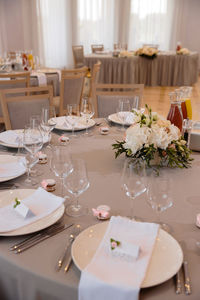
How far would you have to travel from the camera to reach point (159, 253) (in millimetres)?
930

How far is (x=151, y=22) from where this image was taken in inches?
376

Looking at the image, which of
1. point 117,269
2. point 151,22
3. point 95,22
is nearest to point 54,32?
point 95,22

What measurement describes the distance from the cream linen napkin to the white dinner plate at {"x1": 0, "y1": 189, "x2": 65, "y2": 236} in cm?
21

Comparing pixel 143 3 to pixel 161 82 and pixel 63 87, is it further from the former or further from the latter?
pixel 63 87

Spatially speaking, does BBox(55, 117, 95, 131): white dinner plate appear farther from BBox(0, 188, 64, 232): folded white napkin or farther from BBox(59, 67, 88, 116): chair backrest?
BBox(59, 67, 88, 116): chair backrest

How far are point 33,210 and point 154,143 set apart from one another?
0.60 meters

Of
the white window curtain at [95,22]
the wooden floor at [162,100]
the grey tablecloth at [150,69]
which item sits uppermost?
the white window curtain at [95,22]

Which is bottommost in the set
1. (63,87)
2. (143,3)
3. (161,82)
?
(161,82)

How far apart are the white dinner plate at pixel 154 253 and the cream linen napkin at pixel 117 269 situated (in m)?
0.02

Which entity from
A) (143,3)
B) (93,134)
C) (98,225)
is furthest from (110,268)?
(143,3)

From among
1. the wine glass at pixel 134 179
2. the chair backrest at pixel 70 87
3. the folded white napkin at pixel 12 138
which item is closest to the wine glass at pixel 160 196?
the wine glass at pixel 134 179

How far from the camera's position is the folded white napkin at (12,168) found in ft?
4.61

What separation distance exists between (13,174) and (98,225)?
55 cm

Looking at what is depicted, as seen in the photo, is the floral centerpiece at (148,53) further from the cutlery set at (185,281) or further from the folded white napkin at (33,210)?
the cutlery set at (185,281)
